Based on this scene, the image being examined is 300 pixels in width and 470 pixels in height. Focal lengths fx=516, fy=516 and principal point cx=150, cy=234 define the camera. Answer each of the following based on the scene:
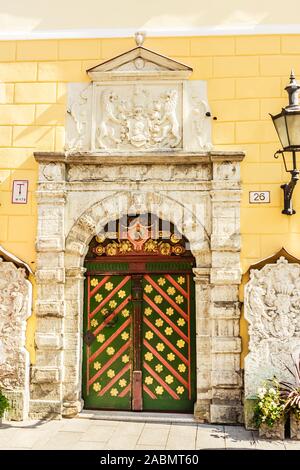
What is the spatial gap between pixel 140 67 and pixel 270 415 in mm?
4403

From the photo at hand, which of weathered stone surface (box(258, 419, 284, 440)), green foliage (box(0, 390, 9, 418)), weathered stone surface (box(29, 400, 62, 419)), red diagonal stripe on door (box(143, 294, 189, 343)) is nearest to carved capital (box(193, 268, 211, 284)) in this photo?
red diagonal stripe on door (box(143, 294, 189, 343))

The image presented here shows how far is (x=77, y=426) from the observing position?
5836 mm

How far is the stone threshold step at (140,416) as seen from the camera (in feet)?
19.9

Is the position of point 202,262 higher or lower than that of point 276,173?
lower

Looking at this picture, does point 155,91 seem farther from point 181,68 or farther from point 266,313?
point 266,313

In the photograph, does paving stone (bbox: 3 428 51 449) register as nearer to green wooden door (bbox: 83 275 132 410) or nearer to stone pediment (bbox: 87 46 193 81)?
green wooden door (bbox: 83 275 132 410)

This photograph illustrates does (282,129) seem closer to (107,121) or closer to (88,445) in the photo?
(107,121)

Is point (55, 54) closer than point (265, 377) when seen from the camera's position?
No

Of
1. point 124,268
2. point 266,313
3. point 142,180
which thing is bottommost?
point 266,313

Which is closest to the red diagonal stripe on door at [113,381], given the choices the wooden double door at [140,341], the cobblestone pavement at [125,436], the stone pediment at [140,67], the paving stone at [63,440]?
the wooden double door at [140,341]

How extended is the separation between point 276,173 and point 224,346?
2186 millimetres

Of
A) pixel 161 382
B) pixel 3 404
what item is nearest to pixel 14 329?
pixel 3 404

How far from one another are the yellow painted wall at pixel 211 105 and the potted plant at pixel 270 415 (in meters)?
1.55

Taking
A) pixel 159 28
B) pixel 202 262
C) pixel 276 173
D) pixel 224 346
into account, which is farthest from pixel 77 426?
pixel 159 28
